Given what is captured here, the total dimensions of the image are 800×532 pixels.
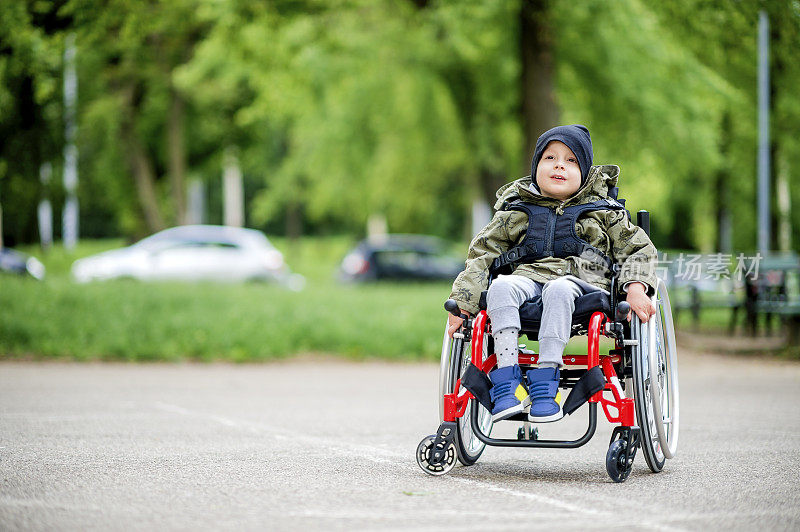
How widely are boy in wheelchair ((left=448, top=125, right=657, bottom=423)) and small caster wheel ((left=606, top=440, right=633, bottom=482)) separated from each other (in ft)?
1.13

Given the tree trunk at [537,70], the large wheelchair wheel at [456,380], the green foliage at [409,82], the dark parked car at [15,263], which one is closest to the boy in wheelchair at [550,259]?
the large wheelchair wheel at [456,380]

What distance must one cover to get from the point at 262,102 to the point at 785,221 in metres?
16.3

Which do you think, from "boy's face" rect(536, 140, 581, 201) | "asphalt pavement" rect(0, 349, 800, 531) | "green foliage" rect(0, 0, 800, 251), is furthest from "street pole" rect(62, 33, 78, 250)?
"boy's face" rect(536, 140, 581, 201)

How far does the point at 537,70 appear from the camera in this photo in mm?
16062

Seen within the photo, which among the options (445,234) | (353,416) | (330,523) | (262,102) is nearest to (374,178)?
(262,102)

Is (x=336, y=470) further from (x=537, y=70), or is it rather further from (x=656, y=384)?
(x=537, y=70)

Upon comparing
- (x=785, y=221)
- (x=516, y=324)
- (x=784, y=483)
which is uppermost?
(x=785, y=221)

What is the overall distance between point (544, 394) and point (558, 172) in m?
1.24

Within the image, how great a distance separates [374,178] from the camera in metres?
25.3

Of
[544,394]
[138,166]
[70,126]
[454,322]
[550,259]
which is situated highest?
[70,126]

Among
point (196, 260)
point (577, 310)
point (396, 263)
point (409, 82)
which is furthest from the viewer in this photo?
point (396, 263)

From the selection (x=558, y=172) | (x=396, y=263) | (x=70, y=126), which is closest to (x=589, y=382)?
(x=558, y=172)

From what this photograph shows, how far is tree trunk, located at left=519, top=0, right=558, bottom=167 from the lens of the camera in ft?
52.3

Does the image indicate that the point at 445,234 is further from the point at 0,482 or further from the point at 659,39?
the point at 0,482
